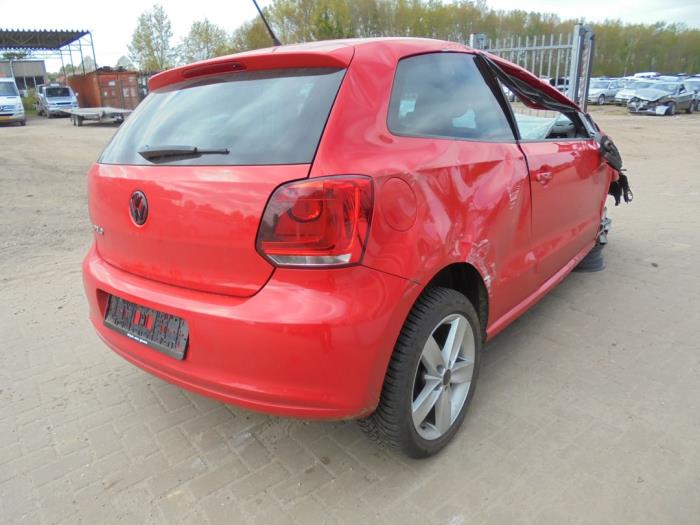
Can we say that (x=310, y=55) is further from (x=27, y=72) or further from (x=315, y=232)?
(x=27, y=72)

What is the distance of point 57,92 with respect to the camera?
3081 centimetres

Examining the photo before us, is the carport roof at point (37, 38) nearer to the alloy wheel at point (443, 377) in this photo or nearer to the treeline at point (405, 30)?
the treeline at point (405, 30)

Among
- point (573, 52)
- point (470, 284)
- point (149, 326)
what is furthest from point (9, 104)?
point (470, 284)

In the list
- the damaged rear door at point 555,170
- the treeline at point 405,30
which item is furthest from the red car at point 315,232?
the treeline at point 405,30

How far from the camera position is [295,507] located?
6.81ft

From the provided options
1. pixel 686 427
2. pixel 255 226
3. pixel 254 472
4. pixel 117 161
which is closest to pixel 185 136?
pixel 117 161

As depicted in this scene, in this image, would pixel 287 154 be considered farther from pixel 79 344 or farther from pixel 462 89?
pixel 79 344

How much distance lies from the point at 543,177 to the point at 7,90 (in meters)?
29.6

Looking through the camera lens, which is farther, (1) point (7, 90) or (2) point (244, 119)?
(1) point (7, 90)

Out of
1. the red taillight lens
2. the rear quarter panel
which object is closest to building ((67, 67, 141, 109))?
the rear quarter panel

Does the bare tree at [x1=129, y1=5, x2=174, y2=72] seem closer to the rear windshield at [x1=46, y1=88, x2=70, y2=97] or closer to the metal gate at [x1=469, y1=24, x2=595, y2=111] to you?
the rear windshield at [x1=46, y1=88, x2=70, y2=97]

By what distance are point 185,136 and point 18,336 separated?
90.6 inches

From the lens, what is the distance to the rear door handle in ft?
9.50

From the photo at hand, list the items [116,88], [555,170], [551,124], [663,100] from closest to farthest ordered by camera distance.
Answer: [555,170]
[551,124]
[663,100]
[116,88]
